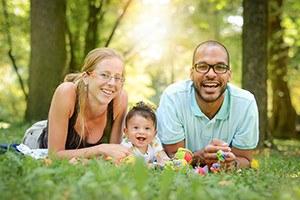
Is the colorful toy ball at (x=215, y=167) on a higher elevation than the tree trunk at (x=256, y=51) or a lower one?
lower

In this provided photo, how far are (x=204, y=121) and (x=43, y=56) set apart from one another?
781 cm

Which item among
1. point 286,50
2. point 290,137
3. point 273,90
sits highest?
point 286,50

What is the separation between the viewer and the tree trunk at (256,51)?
36.0 ft

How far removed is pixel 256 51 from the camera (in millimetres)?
11156

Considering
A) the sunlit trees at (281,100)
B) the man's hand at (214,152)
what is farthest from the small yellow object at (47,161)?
the sunlit trees at (281,100)

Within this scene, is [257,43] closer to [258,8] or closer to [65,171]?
[258,8]

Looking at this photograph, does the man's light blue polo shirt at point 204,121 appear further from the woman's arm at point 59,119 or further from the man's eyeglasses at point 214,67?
the woman's arm at point 59,119

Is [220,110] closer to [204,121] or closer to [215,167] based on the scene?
[204,121]

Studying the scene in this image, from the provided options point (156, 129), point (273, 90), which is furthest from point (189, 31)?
point (156, 129)

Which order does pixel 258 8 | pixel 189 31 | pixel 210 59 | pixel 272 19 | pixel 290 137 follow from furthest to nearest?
pixel 189 31
pixel 290 137
pixel 272 19
pixel 258 8
pixel 210 59

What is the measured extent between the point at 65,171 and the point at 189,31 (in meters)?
20.5

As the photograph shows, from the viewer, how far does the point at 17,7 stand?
65.0ft

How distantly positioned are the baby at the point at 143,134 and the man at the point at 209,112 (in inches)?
6.1

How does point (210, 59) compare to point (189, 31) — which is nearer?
point (210, 59)
